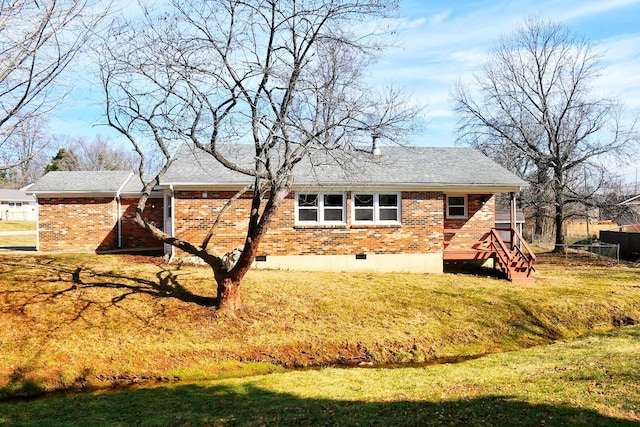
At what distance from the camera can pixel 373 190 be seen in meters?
17.4

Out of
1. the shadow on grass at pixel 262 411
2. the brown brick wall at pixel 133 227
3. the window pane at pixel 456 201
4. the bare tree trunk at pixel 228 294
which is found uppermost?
the window pane at pixel 456 201

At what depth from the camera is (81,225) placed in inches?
798

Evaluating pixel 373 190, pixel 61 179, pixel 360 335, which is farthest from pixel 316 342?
pixel 61 179

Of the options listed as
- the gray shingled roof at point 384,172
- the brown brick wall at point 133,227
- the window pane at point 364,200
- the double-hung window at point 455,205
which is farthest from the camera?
the brown brick wall at point 133,227

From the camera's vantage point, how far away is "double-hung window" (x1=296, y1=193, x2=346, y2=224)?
1709cm

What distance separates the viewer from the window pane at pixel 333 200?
17297 mm

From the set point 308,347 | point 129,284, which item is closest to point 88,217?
point 129,284

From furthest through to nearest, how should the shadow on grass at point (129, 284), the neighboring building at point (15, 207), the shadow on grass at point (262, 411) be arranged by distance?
the neighboring building at point (15, 207) → the shadow on grass at point (129, 284) → the shadow on grass at point (262, 411)

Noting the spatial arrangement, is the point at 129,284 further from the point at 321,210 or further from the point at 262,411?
the point at 262,411

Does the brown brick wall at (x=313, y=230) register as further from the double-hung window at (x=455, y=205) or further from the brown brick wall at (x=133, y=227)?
the brown brick wall at (x=133, y=227)

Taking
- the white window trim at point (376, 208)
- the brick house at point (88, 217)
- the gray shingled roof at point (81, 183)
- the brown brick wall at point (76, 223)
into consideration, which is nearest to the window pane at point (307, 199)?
the white window trim at point (376, 208)

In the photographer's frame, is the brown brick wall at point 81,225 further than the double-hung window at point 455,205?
Yes

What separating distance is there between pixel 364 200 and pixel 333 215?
1.25 meters

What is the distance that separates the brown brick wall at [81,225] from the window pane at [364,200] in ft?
32.1
